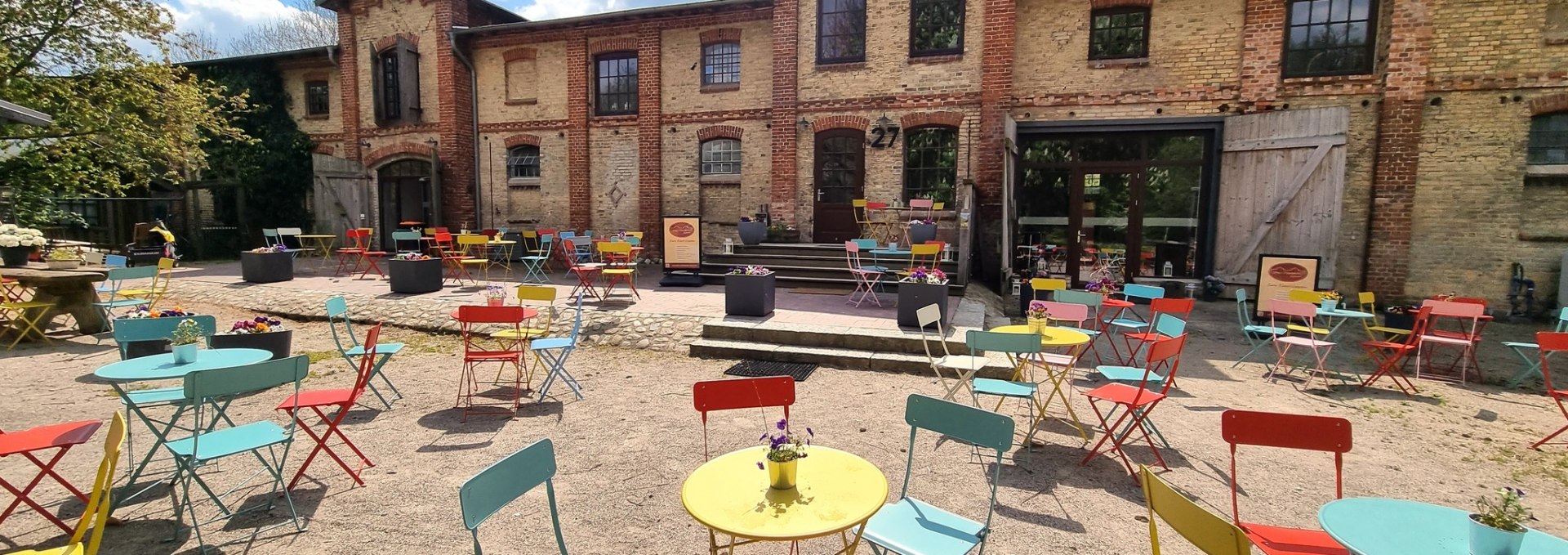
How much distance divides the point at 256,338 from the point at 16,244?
505 centimetres

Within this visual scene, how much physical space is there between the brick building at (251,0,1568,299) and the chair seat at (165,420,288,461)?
→ 28.0 ft

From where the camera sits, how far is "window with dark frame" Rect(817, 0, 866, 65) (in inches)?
444

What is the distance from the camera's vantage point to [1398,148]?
30.1 feet

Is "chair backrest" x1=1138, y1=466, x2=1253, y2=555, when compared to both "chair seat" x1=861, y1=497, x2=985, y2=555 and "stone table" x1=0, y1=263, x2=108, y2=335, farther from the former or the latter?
"stone table" x1=0, y1=263, x2=108, y2=335

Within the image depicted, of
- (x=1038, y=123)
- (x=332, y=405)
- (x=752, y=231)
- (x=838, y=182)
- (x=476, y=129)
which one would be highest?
(x=476, y=129)

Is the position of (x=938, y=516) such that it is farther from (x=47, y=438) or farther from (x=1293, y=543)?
(x=47, y=438)

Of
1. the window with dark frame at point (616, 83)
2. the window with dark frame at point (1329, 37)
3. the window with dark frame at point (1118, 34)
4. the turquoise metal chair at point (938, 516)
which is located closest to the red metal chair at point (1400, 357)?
the window with dark frame at point (1329, 37)

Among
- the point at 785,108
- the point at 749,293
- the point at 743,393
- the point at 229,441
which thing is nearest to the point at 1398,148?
the point at 785,108

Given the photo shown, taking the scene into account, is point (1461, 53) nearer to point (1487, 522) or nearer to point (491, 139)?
point (1487, 522)

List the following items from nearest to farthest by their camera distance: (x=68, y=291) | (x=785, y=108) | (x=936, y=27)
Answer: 1. (x=68, y=291)
2. (x=936, y=27)
3. (x=785, y=108)

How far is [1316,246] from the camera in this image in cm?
948

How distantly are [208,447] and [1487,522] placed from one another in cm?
477

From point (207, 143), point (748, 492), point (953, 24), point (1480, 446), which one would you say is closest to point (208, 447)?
point (748, 492)

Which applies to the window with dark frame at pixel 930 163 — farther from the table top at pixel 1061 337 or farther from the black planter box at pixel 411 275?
the black planter box at pixel 411 275
